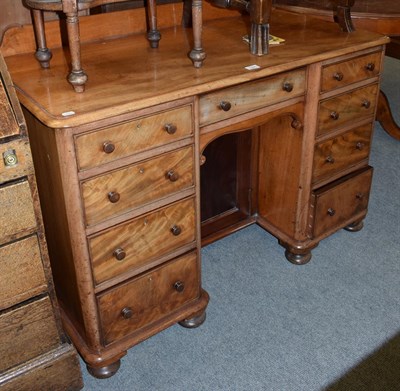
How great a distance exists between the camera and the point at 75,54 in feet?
5.36

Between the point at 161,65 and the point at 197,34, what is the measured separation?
0.17 m

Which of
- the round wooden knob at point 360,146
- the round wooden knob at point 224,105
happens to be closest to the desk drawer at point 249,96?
the round wooden knob at point 224,105

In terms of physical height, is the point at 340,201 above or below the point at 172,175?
below

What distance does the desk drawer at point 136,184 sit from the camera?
5.52 ft

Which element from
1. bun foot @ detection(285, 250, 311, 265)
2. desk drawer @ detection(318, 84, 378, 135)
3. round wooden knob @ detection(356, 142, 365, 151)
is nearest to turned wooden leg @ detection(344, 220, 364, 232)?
bun foot @ detection(285, 250, 311, 265)

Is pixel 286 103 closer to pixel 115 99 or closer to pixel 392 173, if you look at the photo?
pixel 115 99

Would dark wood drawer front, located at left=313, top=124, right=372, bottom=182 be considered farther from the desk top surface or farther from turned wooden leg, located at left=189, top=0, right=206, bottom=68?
turned wooden leg, located at left=189, top=0, right=206, bottom=68

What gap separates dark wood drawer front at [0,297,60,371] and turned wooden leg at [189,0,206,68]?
918mm

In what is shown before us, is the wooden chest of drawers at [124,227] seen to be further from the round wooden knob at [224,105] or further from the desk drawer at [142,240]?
the round wooden knob at [224,105]

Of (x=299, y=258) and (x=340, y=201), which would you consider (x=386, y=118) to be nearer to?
(x=340, y=201)

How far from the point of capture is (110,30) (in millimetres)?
2166

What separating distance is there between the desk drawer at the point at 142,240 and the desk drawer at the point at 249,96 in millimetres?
319

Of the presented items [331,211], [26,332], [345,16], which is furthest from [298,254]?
[26,332]

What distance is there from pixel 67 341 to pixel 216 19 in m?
1.48
